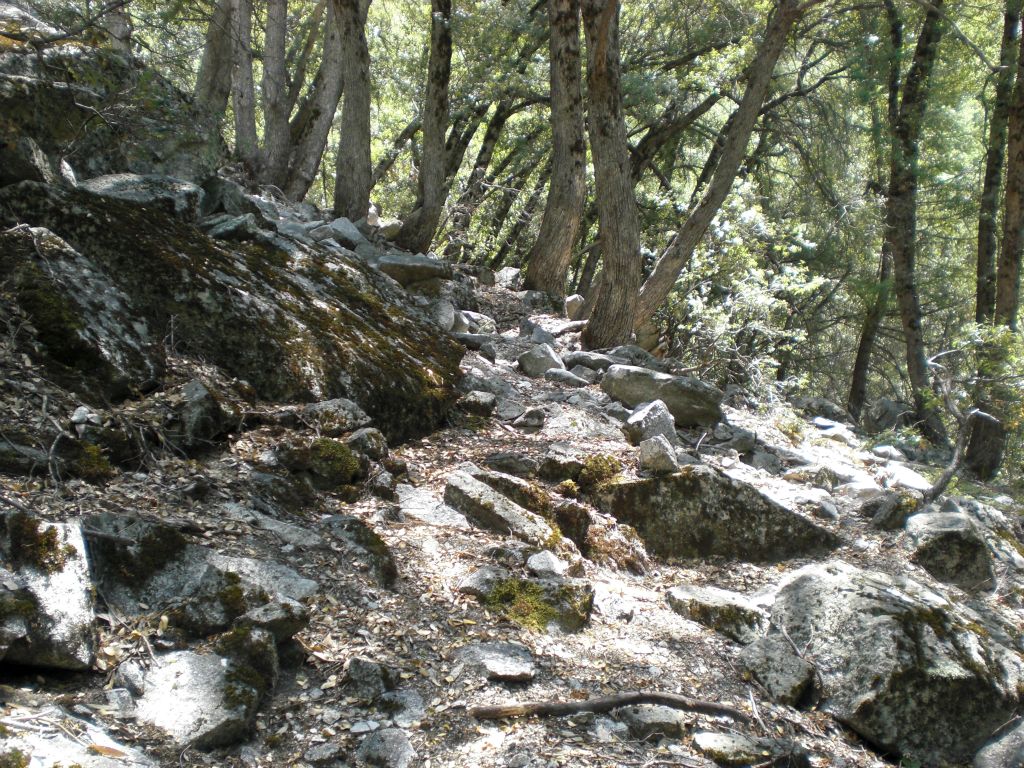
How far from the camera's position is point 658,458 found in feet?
14.5

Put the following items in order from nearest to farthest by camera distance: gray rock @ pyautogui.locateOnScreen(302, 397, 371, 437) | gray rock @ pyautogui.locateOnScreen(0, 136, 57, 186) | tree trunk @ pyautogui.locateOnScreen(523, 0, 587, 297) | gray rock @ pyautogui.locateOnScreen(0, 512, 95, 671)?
gray rock @ pyautogui.locateOnScreen(0, 512, 95, 671) → gray rock @ pyautogui.locateOnScreen(0, 136, 57, 186) → gray rock @ pyautogui.locateOnScreen(302, 397, 371, 437) → tree trunk @ pyautogui.locateOnScreen(523, 0, 587, 297)

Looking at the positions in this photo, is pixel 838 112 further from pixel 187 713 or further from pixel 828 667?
pixel 187 713

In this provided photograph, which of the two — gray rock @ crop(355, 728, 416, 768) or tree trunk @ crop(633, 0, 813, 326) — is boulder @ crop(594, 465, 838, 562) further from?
tree trunk @ crop(633, 0, 813, 326)

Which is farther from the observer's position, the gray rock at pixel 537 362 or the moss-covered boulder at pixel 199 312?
the gray rock at pixel 537 362

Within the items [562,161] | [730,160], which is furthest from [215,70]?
[730,160]

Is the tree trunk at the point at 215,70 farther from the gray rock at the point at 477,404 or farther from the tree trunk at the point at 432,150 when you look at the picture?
the gray rock at the point at 477,404

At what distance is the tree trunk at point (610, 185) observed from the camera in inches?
263

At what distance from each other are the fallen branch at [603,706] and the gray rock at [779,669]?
1.11 feet

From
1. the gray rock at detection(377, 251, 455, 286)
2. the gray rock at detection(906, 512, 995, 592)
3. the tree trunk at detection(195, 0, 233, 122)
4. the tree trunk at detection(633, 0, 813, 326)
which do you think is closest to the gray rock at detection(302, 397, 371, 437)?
the gray rock at detection(906, 512, 995, 592)

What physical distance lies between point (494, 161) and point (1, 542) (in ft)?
55.3

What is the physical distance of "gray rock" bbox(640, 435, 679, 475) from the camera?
173 inches

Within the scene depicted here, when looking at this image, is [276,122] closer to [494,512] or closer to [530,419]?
[530,419]

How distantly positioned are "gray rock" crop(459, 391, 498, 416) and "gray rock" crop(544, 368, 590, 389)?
1.30 metres

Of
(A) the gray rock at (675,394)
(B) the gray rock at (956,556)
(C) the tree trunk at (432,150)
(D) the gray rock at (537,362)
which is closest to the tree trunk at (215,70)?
(C) the tree trunk at (432,150)
